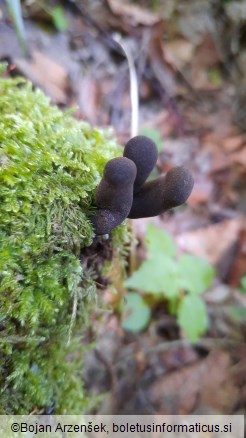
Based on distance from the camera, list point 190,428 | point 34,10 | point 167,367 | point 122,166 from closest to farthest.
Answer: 1. point 122,166
2. point 190,428
3. point 167,367
4. point 34,10

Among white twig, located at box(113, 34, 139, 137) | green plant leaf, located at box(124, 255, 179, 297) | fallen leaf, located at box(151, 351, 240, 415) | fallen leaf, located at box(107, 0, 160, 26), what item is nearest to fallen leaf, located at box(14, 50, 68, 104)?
white twig, located at box(113, 34, 139, 137)

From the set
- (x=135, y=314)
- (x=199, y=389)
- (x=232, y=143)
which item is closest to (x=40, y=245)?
(x=135, y=314)

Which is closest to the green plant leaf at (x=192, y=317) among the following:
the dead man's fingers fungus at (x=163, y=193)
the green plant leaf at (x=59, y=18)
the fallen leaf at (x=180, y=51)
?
the dead man's fingers fungus at (x=163, y=193)

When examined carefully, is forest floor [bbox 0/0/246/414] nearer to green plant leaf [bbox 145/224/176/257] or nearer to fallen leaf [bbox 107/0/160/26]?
fallen leaf [bbox 107/0/160/26]

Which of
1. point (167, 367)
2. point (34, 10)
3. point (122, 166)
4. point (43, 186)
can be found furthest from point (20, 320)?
point (34, 10)

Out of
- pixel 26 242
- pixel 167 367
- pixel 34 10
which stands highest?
pixel 34 10

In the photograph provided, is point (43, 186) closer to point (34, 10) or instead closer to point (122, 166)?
point (122, 166)
